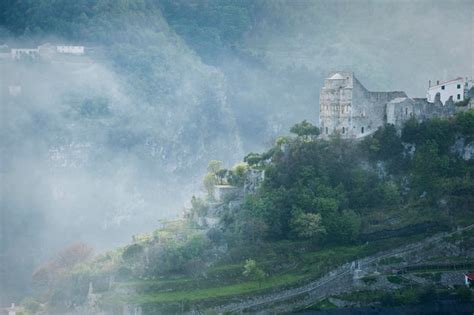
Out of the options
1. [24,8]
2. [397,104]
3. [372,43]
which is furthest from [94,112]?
[397,104]

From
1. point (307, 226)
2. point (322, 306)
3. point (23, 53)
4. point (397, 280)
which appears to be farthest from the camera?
point (23, 53)

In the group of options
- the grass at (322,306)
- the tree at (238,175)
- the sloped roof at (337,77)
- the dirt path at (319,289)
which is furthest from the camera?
the tree at (238,175)

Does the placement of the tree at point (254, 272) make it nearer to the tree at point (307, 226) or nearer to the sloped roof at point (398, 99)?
the tree at point (307, 226)

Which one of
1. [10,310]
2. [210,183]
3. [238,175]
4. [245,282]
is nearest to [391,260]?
[245,282]

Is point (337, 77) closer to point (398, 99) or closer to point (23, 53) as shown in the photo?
point (398, 99)

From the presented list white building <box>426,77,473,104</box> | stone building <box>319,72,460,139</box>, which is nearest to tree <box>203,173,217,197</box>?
stone building <box>319,72,460,139</box>

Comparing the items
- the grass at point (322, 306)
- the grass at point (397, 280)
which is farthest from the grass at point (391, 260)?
the grass at point (322, 306)
